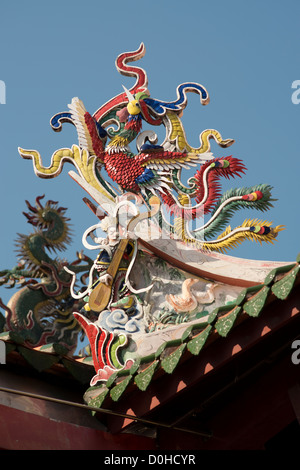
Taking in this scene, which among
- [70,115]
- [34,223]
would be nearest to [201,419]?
[70,115]

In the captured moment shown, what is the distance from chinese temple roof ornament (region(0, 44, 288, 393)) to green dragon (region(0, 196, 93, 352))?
9.11ft

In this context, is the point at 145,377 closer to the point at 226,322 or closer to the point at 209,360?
the point at 209,360

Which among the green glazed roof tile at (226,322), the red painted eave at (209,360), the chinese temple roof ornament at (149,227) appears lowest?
the red painted eave at (209,360)

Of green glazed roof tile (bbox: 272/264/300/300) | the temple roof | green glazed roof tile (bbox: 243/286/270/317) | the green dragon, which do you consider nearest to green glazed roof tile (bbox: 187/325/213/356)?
→ the temple roof

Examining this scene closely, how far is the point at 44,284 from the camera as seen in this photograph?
10906 mm

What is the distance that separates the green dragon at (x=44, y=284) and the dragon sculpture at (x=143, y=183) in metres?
2.75

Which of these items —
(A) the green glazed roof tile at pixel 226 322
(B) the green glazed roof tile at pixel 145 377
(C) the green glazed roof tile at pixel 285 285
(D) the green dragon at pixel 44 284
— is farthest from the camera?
(D) the green dragon at pixel 44 284

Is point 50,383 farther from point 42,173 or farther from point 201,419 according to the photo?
point 42,173

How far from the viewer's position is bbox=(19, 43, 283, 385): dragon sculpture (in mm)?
7332

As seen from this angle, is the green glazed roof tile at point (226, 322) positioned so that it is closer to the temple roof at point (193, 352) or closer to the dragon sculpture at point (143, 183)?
the temple roof at point (193, 352)

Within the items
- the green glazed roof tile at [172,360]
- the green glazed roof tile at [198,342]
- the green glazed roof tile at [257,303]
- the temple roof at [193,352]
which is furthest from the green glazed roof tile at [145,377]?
the green glazed roof tile at [257,303]

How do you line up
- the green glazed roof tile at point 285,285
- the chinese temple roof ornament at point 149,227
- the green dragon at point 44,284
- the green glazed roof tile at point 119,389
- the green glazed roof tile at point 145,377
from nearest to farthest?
the green glazed roof tile at point 285,285 < the green glazed roof tile at point 145,377 < the green glazed roof tile at point 119,389 < the chinese temple roof ornament at point 149,227 < the green dragon at point 44,284

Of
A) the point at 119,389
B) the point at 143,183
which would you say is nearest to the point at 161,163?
the point at 143,183

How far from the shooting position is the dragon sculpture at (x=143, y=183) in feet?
24.1
